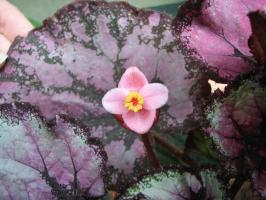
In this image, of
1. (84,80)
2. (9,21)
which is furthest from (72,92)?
(9,21)

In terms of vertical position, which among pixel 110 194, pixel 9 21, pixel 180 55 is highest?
pixel 180 55

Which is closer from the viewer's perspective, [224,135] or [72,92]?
[224,135]

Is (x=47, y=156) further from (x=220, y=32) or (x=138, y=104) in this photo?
(x=220, y=32)

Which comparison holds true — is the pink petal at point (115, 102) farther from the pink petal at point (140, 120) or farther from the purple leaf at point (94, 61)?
the purple leaf at point (94, 61)

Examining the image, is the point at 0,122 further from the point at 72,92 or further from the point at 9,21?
the point at 9,21

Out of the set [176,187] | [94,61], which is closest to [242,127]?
[176,187]

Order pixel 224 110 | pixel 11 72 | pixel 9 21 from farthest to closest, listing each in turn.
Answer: pixel 9 21 < pixel 11 72 < pixel 224 110

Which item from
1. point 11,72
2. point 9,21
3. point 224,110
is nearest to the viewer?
point 224,110

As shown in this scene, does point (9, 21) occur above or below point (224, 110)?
below
